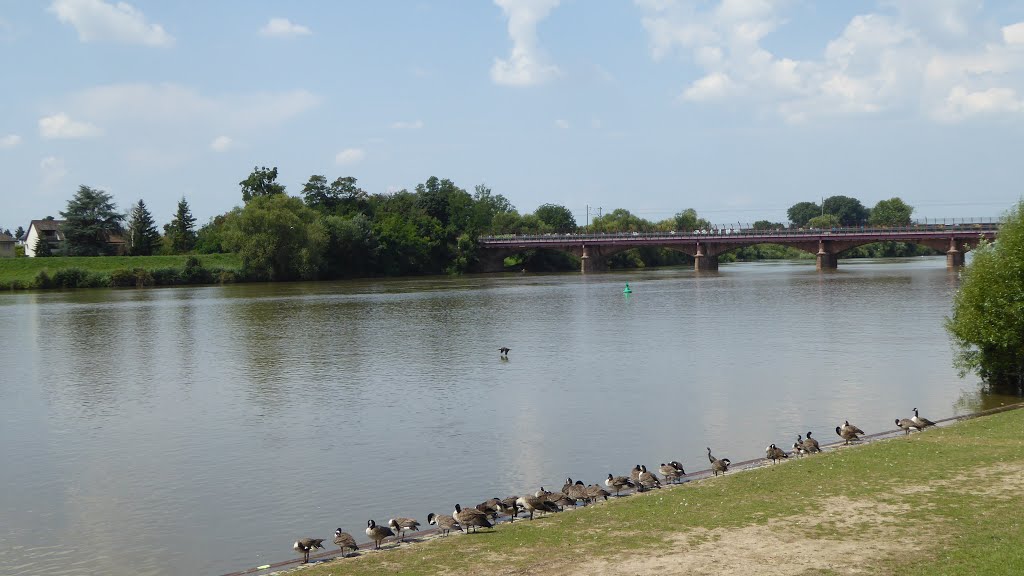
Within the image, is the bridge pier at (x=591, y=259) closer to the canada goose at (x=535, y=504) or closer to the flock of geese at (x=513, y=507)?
the flock of geese at (x=513, y=507)

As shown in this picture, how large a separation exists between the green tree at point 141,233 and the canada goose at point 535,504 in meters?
144

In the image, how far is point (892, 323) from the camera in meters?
56.3

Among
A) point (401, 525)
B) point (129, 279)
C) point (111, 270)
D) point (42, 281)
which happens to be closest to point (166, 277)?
point (129, 279)

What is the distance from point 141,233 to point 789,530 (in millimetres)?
150424

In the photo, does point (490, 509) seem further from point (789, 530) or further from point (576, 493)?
point (789, 530)

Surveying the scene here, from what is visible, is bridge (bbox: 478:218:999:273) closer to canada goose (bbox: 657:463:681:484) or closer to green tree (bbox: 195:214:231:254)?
green tree (bbox: 195:214:231:254)

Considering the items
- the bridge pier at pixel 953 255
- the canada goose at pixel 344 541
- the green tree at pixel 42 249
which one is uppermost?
the green tree at pixel 42 249

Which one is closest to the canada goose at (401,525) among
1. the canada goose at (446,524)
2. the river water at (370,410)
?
the canada goose at (446,524)

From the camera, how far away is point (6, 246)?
15888cm

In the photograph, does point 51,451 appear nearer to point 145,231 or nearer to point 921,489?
point 921,489

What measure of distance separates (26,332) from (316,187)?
109 m

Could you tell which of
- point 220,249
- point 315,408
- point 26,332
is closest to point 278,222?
point 220,249

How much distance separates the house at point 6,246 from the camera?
513 ft

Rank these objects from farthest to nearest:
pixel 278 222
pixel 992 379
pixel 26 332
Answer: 1. pixel 278 222
2. pixel 26 332
3. pixel 992 379
